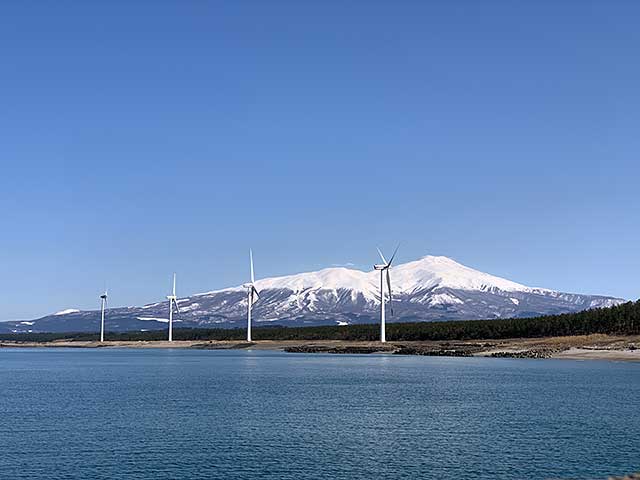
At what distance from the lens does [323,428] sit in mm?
67500

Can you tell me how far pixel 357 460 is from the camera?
53.3 m

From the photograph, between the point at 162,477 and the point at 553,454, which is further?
the point at 553,454

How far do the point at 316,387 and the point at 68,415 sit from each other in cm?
3857

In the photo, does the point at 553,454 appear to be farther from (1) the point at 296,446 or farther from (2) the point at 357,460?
(1) the point at 296,446

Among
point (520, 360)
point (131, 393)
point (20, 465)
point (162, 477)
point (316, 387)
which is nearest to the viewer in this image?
point (162, 477)

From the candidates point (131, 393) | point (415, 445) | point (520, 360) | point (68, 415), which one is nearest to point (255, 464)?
point (415, 445)

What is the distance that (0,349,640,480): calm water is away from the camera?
5081 cm

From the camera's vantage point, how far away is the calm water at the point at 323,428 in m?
50.8

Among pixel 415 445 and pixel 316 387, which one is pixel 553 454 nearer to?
pixel 415 445

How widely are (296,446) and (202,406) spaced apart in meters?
28.7

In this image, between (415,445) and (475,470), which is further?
(415,445)

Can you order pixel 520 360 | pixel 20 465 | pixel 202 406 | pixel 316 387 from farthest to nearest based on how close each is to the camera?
1. pixel 520 360
2. pixel 316 387
3. pixel 202 406
4. pixel 20 465

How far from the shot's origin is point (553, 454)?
5478 centimetres

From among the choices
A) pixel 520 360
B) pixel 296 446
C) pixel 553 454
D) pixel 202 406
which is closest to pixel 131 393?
pixel 202 406
